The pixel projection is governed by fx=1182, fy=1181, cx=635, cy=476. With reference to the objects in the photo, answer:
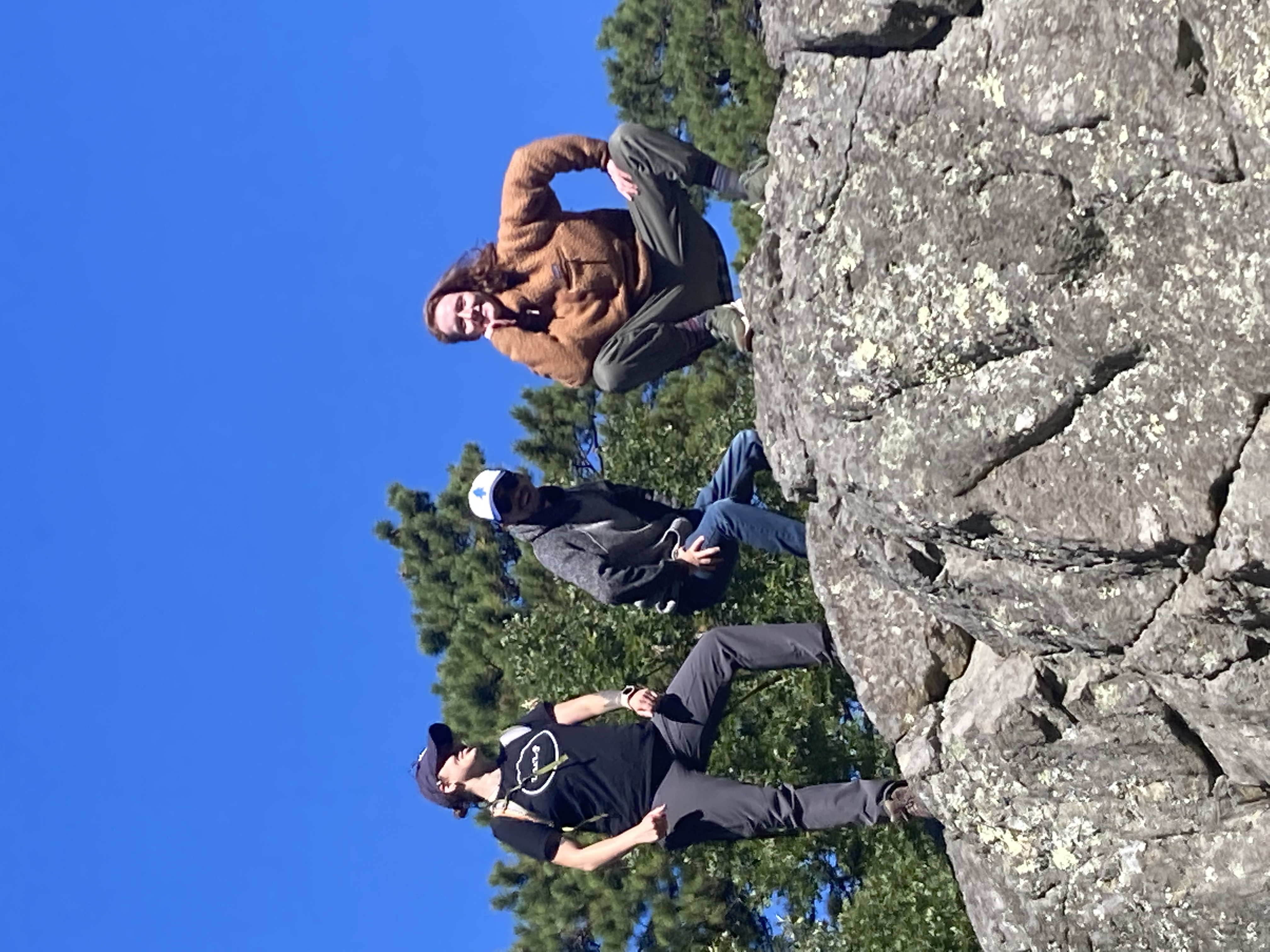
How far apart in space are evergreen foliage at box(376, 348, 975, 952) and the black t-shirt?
190 inches

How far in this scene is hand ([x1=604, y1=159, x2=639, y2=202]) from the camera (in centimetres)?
740

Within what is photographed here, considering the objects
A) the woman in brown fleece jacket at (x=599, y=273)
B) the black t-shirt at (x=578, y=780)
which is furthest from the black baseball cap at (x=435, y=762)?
the woman in brown fleece jacket at (x=599, y=273)

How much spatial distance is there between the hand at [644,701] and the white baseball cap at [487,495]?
160 centimetres

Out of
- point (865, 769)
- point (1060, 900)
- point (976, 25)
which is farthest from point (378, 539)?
point (976, 25)

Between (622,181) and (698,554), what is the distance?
2597mm

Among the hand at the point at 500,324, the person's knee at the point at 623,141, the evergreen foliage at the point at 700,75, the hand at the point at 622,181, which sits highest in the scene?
the evergreen foliage at the point at 700,75

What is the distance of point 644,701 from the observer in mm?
8484

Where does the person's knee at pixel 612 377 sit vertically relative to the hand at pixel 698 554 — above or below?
above

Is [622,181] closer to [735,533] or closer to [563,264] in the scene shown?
[563,264]

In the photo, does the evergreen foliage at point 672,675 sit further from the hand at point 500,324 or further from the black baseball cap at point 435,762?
the hand at point 500,324

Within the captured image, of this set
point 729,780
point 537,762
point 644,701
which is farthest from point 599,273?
point 729,780

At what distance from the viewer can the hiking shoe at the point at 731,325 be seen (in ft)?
25.0

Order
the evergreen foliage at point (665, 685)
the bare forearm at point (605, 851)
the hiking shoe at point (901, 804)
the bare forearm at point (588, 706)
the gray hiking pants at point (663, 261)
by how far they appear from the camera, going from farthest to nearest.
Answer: the evergreen foliage at point (665, 685)
the bare forearm at point (588, 706)
the bare forearm at point (605, 851)
the hiking shoe at point (901, 804)
the gray hiking pants at point (663, 261)

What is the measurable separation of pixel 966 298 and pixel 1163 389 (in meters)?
0.96
